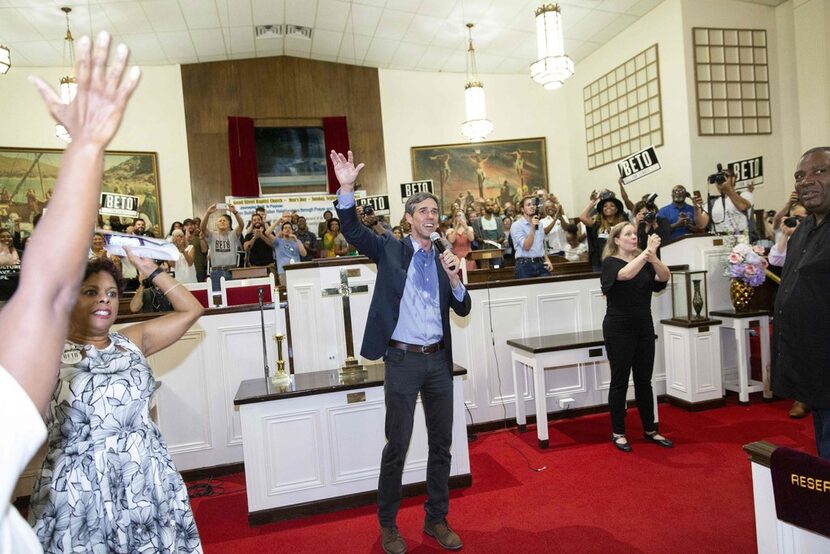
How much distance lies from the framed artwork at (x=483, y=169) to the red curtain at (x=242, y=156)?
306 cm

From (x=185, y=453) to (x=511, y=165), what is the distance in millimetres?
8647

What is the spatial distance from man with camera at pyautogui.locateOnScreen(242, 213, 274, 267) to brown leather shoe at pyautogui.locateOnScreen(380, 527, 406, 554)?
5.07m

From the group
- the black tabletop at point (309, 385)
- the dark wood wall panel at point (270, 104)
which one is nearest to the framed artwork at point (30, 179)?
the dark wood wall panel at point (270, 104)

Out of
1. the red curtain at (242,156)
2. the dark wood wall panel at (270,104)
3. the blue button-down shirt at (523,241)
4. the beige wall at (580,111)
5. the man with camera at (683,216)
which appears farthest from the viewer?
the red curtain at (242,156)

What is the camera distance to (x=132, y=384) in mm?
1713

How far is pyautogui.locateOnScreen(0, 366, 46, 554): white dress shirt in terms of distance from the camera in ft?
1.78

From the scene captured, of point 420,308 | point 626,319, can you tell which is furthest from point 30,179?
point 626,319

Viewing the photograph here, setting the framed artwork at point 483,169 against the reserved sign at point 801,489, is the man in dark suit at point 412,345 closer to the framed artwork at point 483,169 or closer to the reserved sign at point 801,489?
the reserved sign at point 801,489

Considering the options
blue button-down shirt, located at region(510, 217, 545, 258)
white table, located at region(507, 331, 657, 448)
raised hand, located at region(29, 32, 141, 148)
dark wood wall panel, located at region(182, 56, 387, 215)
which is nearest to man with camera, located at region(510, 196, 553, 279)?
blue button-down shirt, located at region(510, 217, 545, 258)

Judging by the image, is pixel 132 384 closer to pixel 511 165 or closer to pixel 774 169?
pixel 774 169

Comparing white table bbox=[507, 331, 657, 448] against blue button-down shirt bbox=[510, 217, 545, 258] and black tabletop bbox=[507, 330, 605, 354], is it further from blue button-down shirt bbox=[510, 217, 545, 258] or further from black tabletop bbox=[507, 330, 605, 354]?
blue button-down shirt bbox=[510, 217, 545, 258]

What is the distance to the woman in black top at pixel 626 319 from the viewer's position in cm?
382

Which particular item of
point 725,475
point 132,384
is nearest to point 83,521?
point 132,384

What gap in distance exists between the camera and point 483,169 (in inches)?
431
